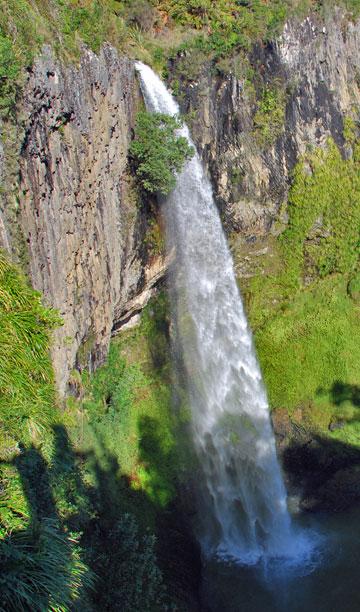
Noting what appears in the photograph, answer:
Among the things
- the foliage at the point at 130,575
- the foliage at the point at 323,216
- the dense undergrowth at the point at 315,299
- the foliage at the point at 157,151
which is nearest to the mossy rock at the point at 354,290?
the dense undergrowth at the point at 315,299

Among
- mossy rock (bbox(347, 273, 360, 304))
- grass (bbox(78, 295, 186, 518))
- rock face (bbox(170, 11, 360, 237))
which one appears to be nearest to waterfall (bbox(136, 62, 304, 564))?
grass (bbox(78, 295, 186, 518))

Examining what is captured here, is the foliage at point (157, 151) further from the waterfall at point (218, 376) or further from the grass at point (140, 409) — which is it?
the grass at point (140, 409)

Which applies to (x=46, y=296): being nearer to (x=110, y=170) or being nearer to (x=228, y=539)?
(x=110, y=170)

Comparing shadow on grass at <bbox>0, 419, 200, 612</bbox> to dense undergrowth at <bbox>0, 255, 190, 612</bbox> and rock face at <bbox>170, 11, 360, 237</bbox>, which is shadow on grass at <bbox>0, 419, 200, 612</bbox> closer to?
dense undergrowth at <bbox>0, 255, 190, 612</bbox>

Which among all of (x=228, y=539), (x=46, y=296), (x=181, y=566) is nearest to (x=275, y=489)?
(x=228, y=539)

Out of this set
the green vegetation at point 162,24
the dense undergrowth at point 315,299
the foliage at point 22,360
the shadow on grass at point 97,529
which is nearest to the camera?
the shadow on grass at point 97,529

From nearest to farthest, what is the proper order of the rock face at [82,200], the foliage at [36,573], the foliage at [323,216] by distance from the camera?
the foliage at [36,573], the rock face at [82,200], the foliage at [323,216]
